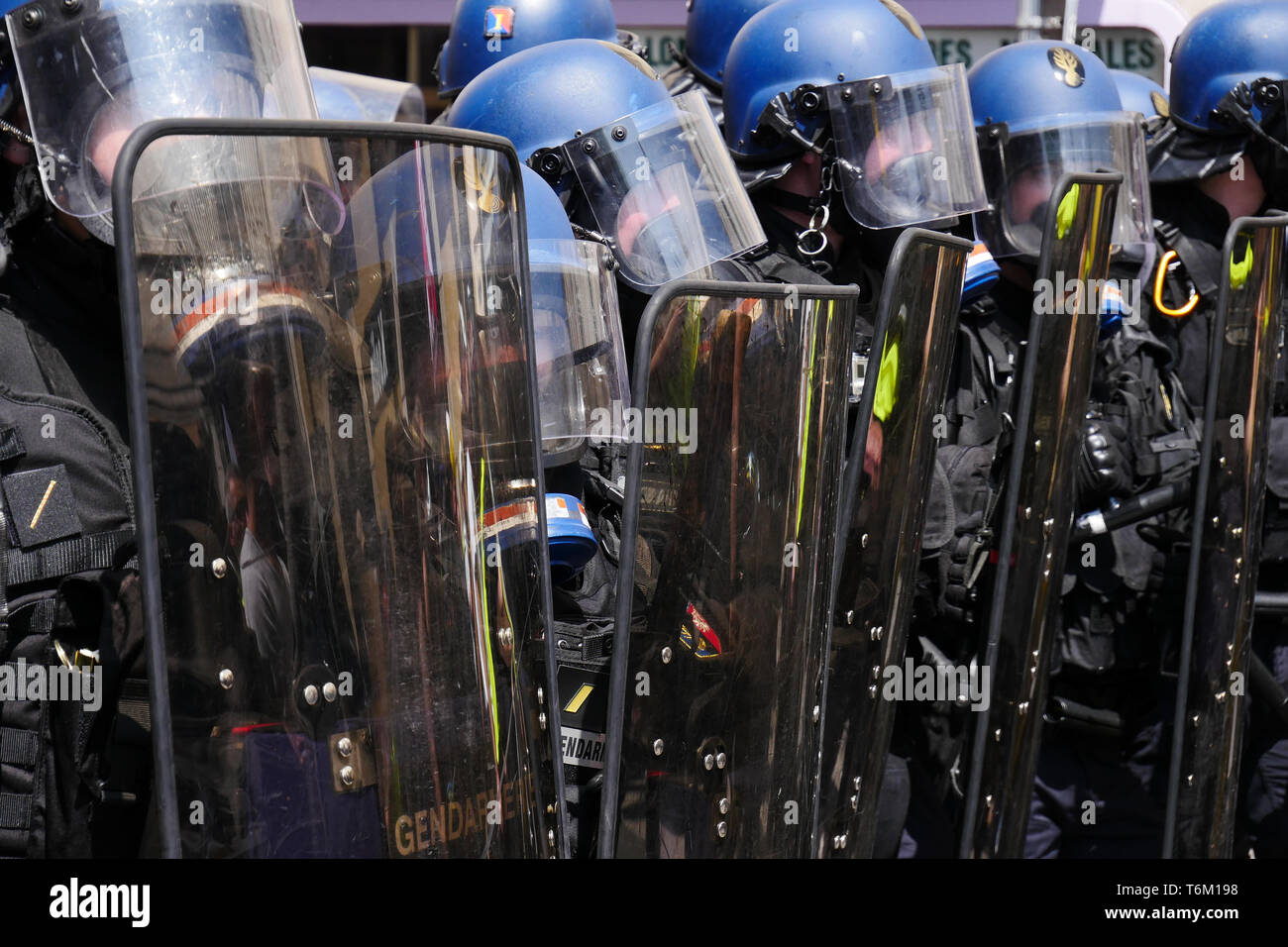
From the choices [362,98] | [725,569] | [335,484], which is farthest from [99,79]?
[362,98]

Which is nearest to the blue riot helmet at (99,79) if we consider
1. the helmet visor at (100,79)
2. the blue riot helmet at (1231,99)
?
the helmet visor at (100,79)

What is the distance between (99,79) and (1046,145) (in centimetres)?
253

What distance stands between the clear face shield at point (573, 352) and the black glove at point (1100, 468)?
138 cm

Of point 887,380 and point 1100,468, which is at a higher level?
point 887,380

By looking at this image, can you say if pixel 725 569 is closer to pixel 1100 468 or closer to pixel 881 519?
pixel 881 519

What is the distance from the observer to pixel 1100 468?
10.2 ft

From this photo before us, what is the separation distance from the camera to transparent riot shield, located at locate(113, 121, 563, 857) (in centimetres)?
134

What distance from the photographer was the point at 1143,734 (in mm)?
3420

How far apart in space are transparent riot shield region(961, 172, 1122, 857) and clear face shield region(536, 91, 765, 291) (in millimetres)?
613

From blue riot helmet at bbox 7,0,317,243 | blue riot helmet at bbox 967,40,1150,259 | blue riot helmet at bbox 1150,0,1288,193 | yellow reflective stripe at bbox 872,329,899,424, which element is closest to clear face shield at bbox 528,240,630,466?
yellow reflective stripe at bbox 872,329,899,424
